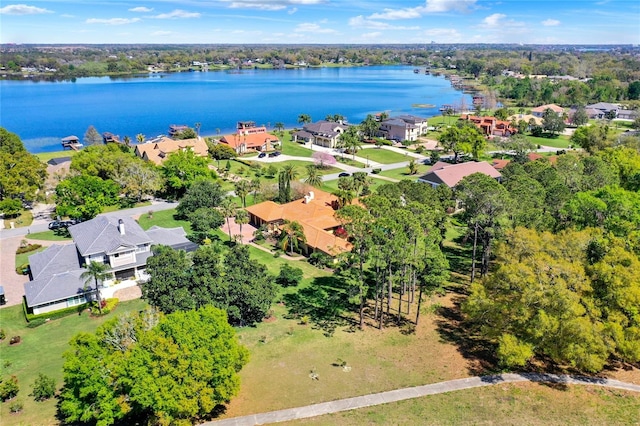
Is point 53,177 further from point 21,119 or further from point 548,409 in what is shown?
point 21,119

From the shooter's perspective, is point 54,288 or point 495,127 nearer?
point 54,288

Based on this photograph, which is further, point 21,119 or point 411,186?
point 21,119

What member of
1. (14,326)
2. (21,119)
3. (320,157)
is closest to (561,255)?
(14,326)

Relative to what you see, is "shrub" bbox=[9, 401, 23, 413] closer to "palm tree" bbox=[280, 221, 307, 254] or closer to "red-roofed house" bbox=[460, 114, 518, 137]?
"palm tree" bbox=[280, 221, 307, 254]

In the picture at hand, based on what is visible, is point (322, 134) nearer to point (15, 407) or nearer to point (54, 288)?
point (54, 288)

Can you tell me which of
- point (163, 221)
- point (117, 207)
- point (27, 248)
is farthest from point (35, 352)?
point (117, 207)

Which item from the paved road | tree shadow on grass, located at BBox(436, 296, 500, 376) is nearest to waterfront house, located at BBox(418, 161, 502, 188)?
tree shadow on grass, located at BBox(436, 296, 500, 376)
